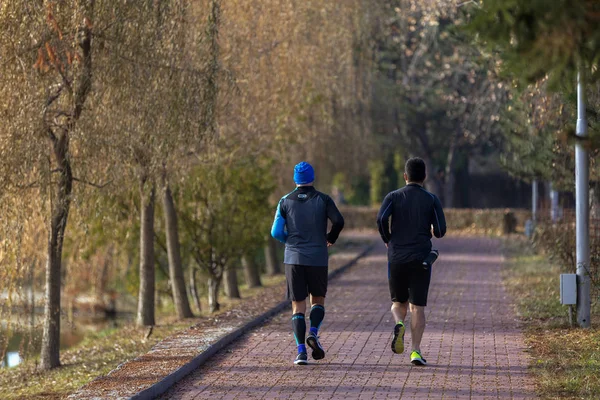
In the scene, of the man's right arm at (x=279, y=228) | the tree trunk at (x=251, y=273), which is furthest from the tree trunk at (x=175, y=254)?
the man's right arm at (x=279, y=228)

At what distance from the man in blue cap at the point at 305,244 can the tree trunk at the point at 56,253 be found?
14.7ft

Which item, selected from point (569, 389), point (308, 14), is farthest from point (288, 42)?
point (569, 389)

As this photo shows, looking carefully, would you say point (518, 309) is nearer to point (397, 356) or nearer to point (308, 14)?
point (397, 356)

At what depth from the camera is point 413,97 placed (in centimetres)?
4925

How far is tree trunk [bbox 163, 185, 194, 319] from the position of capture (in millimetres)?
19344

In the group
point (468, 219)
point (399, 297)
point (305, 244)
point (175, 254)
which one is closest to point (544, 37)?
point (399, 297)

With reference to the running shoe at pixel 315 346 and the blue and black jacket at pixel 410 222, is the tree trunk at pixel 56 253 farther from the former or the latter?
the blue and black jacket at pixel 410 222

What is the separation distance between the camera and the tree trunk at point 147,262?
18469 mm

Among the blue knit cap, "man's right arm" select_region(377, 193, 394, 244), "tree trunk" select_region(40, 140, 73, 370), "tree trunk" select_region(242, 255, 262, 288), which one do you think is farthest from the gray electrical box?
"tree trunk" select_region(242, 255, 262, 288)

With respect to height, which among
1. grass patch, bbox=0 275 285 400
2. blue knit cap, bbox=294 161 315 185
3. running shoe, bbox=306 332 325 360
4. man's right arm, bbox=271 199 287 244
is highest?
blue knit cap, bbox=294 161 315 185

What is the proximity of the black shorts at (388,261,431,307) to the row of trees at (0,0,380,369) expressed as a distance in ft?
16.1

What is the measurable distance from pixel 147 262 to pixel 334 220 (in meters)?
9.02

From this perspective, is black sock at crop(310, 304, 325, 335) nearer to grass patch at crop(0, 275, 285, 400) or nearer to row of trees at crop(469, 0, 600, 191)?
grass patch at crop(0, 275, 285, 400)

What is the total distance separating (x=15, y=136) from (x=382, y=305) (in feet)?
21.8
